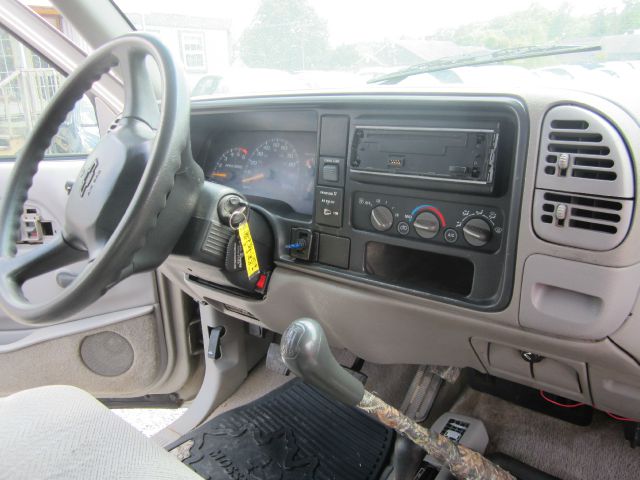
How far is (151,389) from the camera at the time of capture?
1.91 m

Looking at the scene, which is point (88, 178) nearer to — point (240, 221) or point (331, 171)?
point (240, 221)

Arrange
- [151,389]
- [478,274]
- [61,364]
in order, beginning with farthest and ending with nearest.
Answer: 1. [151,389]
2. [61,364]
3. [478,274]

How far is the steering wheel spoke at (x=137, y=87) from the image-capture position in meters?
1.05

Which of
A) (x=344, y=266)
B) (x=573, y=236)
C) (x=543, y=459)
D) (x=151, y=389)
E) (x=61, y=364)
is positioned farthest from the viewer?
(x=151, y=389)

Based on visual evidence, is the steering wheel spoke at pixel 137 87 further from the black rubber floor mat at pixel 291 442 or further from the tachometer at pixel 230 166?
the black rubber floor mat at pixel 291 442

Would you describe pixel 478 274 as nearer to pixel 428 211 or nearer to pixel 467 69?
pixel 428 211

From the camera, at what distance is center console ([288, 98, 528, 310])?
0.92 meters

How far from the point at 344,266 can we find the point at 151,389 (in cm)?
110

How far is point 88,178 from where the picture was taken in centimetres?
104

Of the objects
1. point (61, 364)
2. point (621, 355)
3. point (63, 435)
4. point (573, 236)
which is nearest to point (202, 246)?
point (63, 435)

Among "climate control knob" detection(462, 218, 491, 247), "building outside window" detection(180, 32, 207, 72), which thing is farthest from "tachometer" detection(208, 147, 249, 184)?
"climate control knob" detection(462, 218, 491, 247)

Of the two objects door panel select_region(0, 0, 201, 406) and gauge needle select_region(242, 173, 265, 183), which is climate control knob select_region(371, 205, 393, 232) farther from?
door panel select_region(0, 0, 201, 406)

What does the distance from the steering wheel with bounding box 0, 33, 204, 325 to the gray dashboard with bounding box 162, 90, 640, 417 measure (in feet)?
1.04

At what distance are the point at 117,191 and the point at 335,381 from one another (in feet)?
1.75
